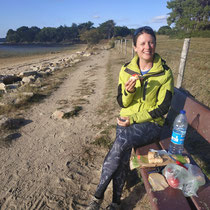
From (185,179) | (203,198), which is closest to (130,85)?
(185,179)

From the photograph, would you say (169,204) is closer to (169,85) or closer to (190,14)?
(169,85)

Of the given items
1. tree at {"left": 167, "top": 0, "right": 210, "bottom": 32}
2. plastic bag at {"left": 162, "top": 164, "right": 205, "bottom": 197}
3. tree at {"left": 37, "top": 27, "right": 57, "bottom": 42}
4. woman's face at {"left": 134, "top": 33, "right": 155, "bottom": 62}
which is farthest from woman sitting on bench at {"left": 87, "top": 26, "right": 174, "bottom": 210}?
tree at {"left": 37, "top": 27, "right": 57, "bottom": 42}

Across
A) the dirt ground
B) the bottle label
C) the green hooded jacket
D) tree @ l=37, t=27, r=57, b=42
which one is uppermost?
the green hooded jacket

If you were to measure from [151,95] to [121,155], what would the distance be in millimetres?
861

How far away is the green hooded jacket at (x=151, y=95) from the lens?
7.88ft

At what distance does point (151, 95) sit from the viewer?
2.46m

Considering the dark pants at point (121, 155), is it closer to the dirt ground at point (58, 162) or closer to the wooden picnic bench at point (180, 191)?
the wooden picnic bench at point (180, 191)

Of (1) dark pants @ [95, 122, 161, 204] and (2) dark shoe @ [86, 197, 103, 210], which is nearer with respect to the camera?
(1) dark pants @ [95, 122, 161, 204]

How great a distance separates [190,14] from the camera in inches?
1948

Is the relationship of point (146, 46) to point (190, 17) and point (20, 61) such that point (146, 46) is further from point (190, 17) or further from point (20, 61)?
point (190, 17)

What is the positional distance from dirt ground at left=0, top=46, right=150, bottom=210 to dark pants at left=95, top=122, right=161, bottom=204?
389mm

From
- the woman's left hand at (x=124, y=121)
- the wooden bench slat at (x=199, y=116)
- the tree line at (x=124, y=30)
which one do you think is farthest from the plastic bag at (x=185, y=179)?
the tree line at (x=124, y=30)

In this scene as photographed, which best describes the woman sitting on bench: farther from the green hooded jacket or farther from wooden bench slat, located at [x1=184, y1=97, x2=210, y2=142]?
wooden bench slat, located at [x1=184, y1=97, x2=210, y2=142]

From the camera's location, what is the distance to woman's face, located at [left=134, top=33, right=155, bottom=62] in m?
2.43
